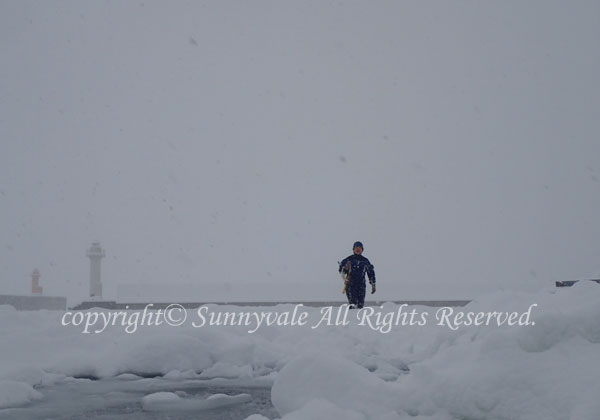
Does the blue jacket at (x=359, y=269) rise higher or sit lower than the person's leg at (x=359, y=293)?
higher

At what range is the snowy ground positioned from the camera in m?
4.30

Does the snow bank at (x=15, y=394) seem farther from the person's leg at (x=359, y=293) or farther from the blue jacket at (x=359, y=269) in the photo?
the person's leg at (x=359, y=293)

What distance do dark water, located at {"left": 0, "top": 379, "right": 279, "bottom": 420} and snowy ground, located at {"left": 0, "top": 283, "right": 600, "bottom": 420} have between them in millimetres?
18

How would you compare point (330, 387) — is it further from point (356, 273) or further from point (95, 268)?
point (95, 268)

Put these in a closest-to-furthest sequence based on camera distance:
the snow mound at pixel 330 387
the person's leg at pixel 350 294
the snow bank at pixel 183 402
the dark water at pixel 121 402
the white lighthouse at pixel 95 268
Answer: the snow mound at pixel 330 387 < the dark water at pixel 121 402 < the snow bank at pixel 183 402 < the person's leg at pixel 350 294 < the white lighthouse at pixel 95 268

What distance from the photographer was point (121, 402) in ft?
20.5

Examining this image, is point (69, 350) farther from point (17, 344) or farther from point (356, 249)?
point (356, 249)

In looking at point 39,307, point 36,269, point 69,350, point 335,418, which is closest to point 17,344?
point 69,350

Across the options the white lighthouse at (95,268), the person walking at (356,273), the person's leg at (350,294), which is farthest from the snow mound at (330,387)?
the white lighthouse at (95,268)

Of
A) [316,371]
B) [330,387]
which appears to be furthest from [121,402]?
[330,387]

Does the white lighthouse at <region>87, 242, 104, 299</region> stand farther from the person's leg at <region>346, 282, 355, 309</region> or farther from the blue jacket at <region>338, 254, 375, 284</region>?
the blue jacket at <region>338, 254, 375, 284</region>

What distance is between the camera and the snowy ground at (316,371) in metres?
4.30

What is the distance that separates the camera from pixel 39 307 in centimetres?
2247

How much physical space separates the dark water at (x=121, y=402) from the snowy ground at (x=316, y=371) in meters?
0.02
